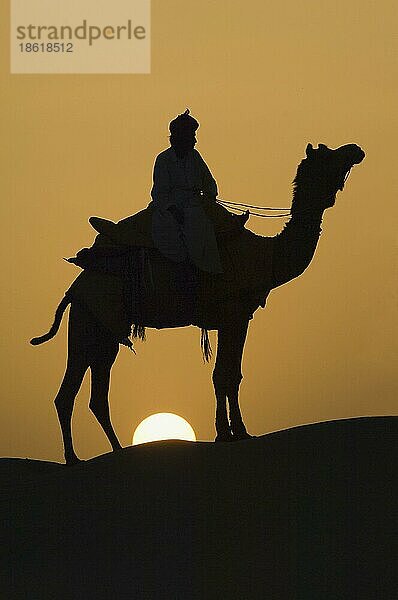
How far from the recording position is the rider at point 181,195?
36.3ft

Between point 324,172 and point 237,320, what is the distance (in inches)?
68.8

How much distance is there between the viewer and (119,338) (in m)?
11.4

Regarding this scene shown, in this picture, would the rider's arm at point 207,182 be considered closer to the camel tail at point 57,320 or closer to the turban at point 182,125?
the turban at point 182,125

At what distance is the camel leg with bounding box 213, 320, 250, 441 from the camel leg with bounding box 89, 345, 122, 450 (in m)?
1.30

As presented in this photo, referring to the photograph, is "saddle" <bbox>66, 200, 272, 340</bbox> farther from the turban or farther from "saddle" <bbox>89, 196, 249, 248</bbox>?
the turban

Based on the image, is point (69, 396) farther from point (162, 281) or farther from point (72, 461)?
point (162, 281)

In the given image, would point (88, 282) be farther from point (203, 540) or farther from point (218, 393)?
point (203, 540)

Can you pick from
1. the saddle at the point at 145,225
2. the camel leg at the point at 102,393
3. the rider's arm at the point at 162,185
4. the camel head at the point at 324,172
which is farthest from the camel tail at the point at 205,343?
the camel head at the point at 324,172

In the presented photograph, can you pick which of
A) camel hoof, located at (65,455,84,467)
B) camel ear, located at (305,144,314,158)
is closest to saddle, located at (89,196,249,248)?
camel ear, located at (305,144,314,158)

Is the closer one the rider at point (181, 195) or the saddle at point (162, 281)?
the rider at point (181, 195)

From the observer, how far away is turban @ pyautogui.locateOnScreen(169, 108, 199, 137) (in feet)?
36.8

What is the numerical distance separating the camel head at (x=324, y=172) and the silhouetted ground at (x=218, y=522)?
230 cm

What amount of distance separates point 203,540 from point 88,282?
3.76 meters

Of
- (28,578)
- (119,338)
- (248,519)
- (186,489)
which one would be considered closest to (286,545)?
(248,519)
